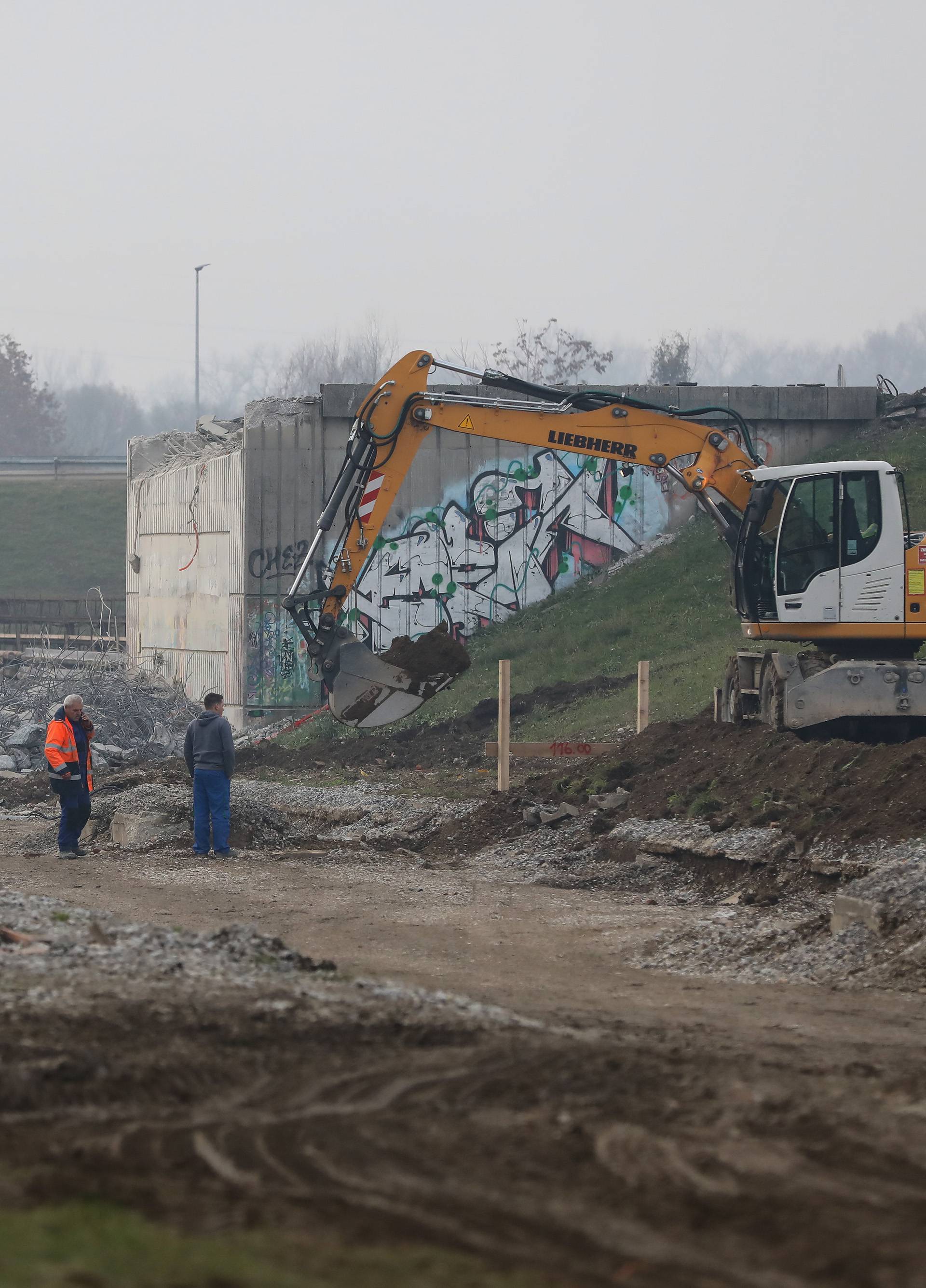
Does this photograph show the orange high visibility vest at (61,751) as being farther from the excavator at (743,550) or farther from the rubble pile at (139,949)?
the rubble pile at (139,949)

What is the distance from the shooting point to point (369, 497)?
16.9 m

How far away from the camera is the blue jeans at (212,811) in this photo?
14.6m

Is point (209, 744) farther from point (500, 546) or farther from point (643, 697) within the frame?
point (500, 546)

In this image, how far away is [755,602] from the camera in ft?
51.9

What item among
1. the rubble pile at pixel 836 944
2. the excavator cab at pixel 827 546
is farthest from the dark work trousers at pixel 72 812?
the excavator cab at pixel 827 546

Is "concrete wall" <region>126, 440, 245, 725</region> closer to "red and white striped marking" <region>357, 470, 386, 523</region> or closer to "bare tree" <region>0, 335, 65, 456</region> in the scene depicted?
"red and white striped marking" <region>357, 470, 386, 523</region>

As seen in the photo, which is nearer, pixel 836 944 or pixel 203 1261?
pixel 203 1261

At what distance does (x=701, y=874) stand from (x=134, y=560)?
22265 mm

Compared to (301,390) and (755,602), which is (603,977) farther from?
(301,390)

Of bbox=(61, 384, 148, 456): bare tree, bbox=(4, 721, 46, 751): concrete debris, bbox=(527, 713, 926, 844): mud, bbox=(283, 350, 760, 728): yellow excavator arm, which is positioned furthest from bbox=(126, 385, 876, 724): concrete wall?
bbox=(61, 384, 148, 456): bare tree

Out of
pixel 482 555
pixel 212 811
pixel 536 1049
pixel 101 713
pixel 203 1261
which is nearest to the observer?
pixel 203 1261

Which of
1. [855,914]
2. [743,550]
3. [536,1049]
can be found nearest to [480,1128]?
[536,1049]

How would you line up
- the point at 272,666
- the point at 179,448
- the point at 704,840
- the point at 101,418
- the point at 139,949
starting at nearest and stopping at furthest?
the point at 139,949 < the point at 704,840 < the point at 272,666 < the point at 179,448 < the point at 101,418

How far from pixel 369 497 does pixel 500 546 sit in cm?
1080
